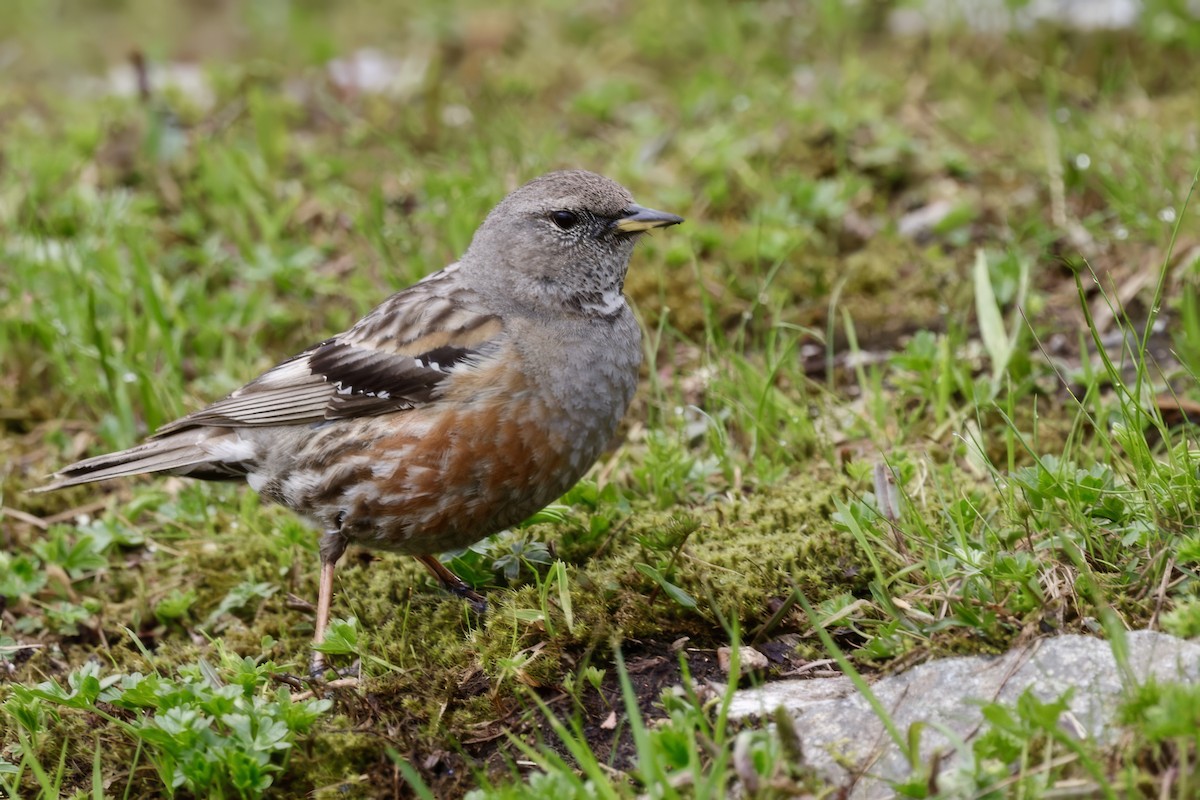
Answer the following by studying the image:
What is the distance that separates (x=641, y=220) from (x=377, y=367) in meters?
1.22

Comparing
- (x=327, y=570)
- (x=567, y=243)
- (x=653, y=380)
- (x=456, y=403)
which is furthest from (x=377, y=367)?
(x=653, y=380)

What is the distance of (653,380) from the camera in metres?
5.74

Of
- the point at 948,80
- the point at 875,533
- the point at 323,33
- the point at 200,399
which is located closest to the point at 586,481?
the point at 875,533

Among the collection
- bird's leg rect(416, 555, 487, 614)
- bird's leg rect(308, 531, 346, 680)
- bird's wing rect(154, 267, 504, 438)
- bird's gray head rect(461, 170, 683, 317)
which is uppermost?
bird's gray head rect(461, 170, 683, 317)

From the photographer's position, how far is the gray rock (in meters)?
3.41

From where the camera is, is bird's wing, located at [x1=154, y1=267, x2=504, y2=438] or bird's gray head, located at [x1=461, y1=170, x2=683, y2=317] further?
bird's gray head, located at [x1=461, y1=170, x2=683, y2=317]

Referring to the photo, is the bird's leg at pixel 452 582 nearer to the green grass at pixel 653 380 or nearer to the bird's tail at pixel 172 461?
the green grass at pixel 653 380

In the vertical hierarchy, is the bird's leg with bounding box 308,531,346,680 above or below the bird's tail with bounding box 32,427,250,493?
below

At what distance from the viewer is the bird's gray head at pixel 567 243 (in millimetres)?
5176

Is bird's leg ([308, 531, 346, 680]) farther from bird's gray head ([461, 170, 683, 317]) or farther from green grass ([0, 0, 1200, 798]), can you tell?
bird's gray head ([461, 170, 683, 317])

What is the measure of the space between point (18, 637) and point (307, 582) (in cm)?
116

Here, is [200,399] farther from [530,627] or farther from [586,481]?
[530,627]

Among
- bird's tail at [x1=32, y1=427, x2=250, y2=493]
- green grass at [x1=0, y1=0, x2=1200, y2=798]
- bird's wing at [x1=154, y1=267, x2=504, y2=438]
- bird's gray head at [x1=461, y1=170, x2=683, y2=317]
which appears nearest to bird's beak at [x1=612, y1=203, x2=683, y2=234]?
bird's gray head at [x1=461, y1=170, x2=683, y2=317]

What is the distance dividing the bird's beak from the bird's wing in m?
0.69
